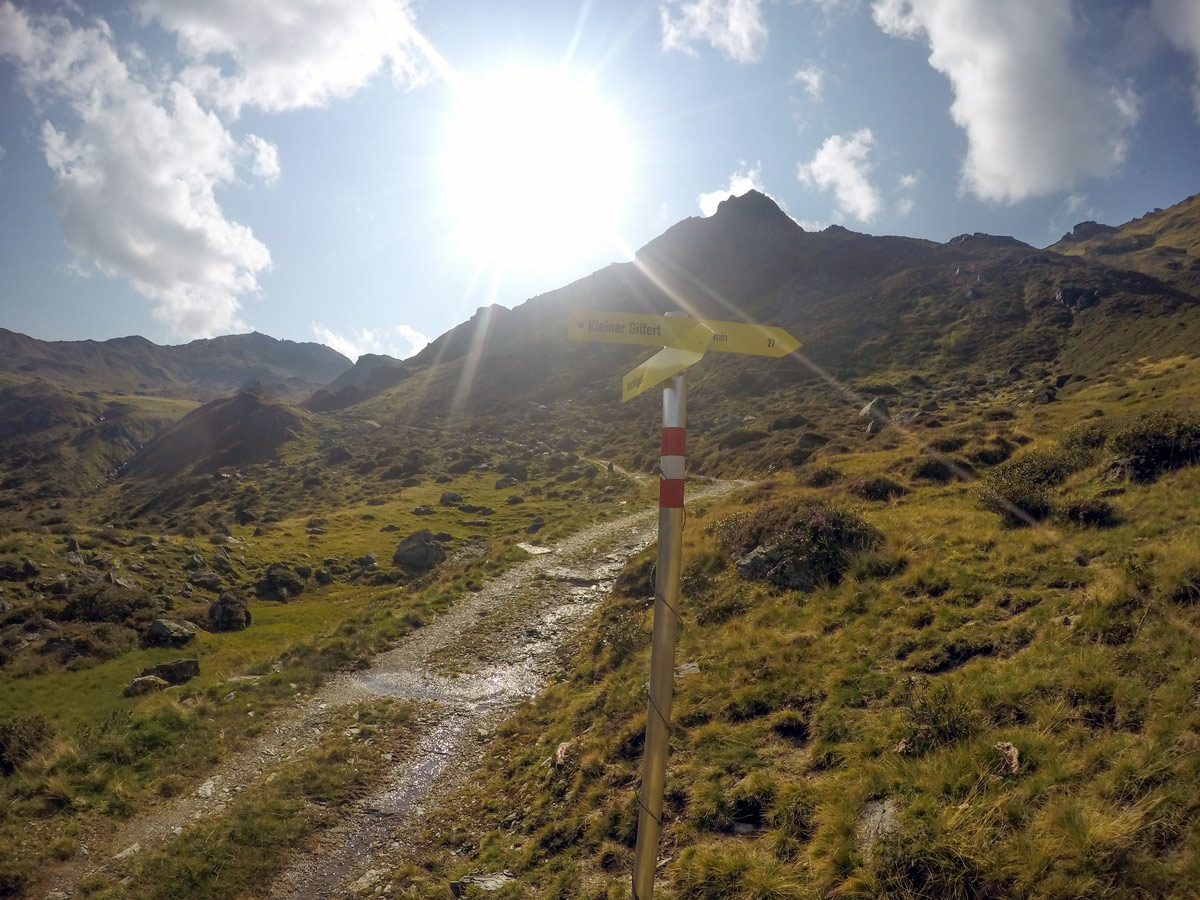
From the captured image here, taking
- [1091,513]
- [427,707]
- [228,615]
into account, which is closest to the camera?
[1091,513]

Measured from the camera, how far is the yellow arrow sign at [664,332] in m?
5.71

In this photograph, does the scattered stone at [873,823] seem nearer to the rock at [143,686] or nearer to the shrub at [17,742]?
the shrub at [17,742]

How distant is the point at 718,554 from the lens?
798 inches

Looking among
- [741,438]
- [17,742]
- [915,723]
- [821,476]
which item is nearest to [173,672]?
[17,742]

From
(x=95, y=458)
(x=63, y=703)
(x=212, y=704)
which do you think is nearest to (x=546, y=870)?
(x=212, y=704)

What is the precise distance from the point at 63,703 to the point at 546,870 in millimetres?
23214

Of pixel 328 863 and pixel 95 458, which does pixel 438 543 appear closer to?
pixel 328 863

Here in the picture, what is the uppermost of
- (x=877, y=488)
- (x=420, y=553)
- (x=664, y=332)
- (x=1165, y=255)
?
(x=1165, y=255)

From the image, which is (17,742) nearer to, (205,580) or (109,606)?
(109,606)

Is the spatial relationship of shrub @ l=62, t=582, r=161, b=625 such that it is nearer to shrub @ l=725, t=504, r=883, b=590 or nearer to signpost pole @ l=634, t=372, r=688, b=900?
shrub @ l=725, t=504, r=883, b=590

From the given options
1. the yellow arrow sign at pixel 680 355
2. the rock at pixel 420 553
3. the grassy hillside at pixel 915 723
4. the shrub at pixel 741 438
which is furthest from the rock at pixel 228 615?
the shrub at pixel 741 438

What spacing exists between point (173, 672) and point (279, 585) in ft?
86.9

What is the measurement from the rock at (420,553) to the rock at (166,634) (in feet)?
71.3

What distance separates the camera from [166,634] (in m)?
29.0
